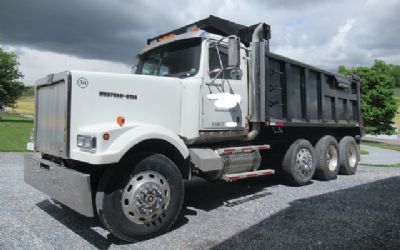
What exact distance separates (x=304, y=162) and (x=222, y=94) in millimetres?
3043

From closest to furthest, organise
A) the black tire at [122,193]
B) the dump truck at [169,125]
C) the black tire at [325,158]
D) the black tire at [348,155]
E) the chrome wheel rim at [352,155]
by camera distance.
A: the black tire at [122,193] → the dump truck at [169,125] → the black tire at [325,158] → the black tire at [348,155] → the chrome wheel rim at [352,155]

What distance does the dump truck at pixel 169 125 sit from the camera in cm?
442

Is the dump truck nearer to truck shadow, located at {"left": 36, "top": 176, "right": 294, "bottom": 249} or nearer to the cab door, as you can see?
the cab door

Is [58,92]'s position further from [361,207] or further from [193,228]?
[361,207]

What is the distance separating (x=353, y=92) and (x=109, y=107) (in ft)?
26.3

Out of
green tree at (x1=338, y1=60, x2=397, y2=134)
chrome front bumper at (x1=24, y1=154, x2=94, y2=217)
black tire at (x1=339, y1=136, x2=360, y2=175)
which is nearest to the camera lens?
chrome front bumper at (x1=24, y1=154, x2=94, y2=217)

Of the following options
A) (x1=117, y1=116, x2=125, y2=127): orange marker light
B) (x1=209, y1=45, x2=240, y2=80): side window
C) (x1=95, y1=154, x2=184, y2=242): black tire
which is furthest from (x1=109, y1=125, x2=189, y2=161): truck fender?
(x1=209, y1=45, x2=240, y2=80): side window

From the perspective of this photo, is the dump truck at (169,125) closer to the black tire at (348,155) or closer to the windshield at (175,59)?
the windshield at (175,59)

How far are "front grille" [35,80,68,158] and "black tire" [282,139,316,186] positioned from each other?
468cm

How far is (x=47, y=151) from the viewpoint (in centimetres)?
525

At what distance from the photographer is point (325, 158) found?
339 inches

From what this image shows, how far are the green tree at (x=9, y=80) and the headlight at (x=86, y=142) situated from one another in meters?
56.3

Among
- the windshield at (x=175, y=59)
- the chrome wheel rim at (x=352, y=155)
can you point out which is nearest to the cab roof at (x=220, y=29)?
the windshield at (x=175, y=59)

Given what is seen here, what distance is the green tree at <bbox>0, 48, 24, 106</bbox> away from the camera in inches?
2151
